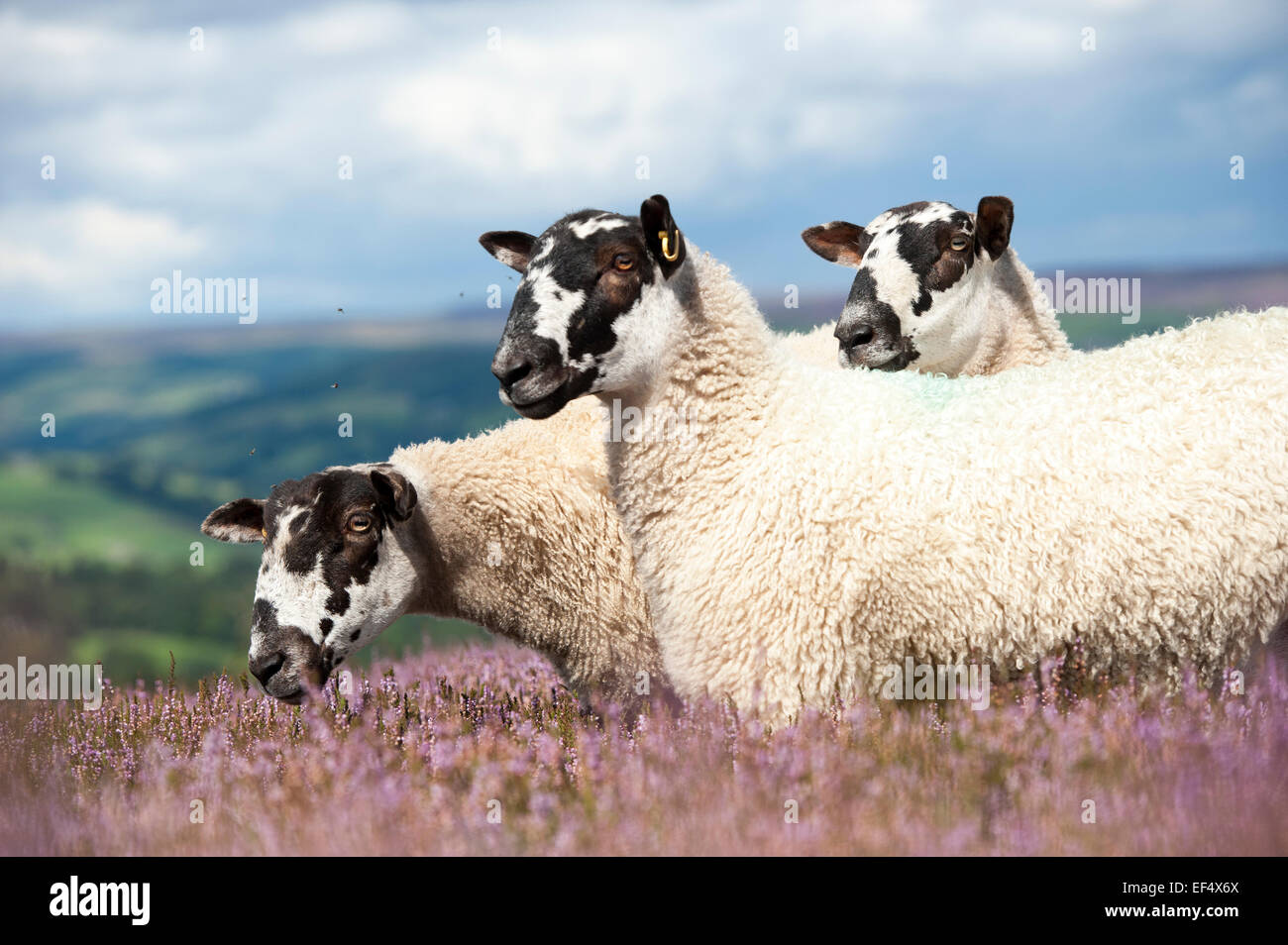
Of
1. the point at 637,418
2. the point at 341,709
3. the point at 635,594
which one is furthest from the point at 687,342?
the point at 341,709

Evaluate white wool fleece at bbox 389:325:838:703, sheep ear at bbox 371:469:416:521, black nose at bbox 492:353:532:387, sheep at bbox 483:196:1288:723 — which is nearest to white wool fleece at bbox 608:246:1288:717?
sheep at bbox 483:196:1288:723

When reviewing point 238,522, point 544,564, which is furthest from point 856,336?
point 238,522

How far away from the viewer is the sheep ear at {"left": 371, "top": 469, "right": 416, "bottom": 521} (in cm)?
666

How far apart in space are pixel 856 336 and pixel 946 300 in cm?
64

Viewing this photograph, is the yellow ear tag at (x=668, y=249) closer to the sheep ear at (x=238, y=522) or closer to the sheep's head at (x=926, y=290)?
the sheep's head at (x=926, y=290)

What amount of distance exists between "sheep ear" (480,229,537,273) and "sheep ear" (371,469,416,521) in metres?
1.38

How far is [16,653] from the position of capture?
831 cm

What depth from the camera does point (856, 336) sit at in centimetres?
813

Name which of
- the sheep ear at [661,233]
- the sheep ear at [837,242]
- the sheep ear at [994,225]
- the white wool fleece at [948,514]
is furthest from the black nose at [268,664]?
the sheep ear at [994,225]

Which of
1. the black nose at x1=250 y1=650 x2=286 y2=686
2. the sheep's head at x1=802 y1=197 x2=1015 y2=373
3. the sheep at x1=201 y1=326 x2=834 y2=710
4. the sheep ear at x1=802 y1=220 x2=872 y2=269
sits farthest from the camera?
the sheep ear at x1=802 y1=220 x2=872 y2=269

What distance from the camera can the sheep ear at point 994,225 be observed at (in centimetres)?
815

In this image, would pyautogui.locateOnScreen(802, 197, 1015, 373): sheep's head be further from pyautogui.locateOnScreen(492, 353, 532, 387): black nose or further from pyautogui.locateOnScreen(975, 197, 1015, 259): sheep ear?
pyautogui.locateOnScreen(492, 353, 532, 387): black nose

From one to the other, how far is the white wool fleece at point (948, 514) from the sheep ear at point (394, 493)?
1.24m
